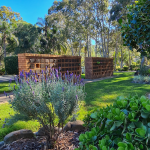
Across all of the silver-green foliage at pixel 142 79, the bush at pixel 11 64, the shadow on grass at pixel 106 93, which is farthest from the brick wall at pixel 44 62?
the bush at pixel 11 64

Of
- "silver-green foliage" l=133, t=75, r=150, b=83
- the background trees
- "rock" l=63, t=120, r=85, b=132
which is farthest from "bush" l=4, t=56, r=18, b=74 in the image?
"rock" l=63, t=120, r=85, b=132

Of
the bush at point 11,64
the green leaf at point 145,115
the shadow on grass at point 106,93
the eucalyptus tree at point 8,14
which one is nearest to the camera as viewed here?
the green leaf at point 145,115

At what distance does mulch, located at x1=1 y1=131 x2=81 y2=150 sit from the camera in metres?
2.00

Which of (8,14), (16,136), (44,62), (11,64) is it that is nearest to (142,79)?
(44,62)

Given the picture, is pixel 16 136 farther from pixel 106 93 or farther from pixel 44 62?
pixel 44 62

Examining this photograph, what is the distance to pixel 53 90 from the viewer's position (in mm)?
1968

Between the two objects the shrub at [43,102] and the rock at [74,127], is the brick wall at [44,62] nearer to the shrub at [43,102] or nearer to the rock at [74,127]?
the rock at [74,127]

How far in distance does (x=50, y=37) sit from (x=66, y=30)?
9.73ft

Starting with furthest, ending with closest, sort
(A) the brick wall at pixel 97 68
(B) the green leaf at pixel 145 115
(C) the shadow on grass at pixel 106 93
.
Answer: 1. (A) the brick wall at pixel 97 68
2. (C) the shadow on grass at pixel 106 93
3. (B) the green leaf at pixel 145 115

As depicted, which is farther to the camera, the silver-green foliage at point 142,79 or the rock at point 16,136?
the silver-green foliage at point 142,79

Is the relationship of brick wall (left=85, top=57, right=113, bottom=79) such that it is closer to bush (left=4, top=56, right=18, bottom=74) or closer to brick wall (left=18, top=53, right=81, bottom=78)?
brick wall (left=18, top=53, right=81, bottom=78)

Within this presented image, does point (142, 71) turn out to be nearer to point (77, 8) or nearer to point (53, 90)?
point (53, 90)

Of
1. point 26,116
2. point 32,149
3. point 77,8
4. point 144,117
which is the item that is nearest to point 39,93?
point 26,116

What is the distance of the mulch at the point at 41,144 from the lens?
2.00 meters
